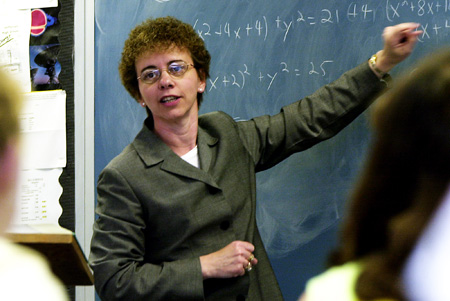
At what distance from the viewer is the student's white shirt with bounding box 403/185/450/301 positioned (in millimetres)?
675

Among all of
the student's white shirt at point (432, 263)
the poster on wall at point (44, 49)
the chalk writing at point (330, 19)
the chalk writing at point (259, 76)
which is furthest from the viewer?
the poster on wall at point (44, 49)

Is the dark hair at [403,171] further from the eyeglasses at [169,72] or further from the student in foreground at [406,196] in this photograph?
the eyeglasses at [169,72]

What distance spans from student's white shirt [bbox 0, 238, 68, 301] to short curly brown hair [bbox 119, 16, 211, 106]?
1.31m

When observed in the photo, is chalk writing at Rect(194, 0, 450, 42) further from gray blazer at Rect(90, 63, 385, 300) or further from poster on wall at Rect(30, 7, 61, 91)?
poster on wall at Rect(30, 7, 61, 91)

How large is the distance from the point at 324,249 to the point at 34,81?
5.24ft

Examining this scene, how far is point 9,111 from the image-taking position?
0.81 metres

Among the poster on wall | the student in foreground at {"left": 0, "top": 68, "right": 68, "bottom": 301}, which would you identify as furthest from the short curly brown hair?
the student in foreground at {"left": 0, "top": 68, "right": 68, "bottom": 301}

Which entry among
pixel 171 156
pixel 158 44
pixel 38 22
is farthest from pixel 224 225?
pixel 38 22

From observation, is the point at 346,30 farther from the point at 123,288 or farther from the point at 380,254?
the point at 380,254

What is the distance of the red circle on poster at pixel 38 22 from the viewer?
288 centimetres

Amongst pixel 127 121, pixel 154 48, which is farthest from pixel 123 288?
pixel 127 121

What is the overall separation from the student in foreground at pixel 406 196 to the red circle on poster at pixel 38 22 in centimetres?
245

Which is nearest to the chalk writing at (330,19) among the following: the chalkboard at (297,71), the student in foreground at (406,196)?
the chalkboard at (297,71)

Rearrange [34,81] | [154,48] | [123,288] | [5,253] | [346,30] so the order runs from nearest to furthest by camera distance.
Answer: [5,253]
[123,288]
[154,48]
[346,30]
[34,81]
